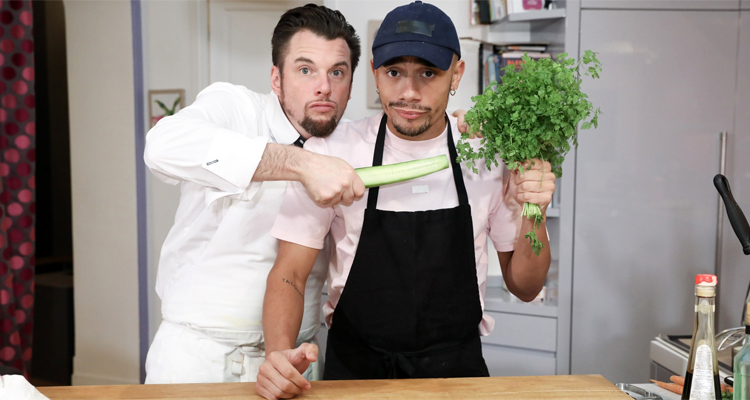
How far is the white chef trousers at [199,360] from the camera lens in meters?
1.75

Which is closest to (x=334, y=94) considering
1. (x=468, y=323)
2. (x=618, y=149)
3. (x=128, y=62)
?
(x=468, y=323)

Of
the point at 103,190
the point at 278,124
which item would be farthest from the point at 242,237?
the point at 103,190

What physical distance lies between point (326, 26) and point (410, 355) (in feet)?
3.21

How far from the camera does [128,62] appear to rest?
410 centimetres

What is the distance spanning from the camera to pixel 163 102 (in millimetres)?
4109

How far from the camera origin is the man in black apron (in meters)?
1.60

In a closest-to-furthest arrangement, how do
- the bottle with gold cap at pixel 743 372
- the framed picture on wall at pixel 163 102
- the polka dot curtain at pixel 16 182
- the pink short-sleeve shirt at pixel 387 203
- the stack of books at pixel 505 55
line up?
Result: 1. the bottle with gold cap at pixel 743 372
2. the pink short-sleeve shirt at pixel 387 203
3. the stack of books at pixel 505 55
4. the polka dot curtain at pixel 16 182
5. the framed picture on wall at pixel 163 102

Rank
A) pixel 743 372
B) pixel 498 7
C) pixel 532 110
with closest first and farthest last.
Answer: pixel 743 372 < pixel 532 110 < pixel 498 7

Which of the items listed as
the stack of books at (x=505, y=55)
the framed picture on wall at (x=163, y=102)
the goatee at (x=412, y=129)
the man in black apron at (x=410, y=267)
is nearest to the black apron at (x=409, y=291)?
the man in black apron at (x=410, y=267)

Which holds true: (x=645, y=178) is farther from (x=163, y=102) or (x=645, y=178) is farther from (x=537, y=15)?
(x=163, y=102)

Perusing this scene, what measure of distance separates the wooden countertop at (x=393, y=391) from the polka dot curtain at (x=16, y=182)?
9.03 feet

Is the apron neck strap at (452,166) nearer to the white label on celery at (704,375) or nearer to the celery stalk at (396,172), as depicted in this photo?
the celery stalk at (396,172)

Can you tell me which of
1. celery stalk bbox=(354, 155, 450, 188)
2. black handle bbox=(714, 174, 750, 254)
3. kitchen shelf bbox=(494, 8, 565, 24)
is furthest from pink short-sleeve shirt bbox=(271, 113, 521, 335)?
kitchen shelf bbox=(494, 8, 565, 24)

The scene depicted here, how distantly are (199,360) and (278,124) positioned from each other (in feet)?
2.43
